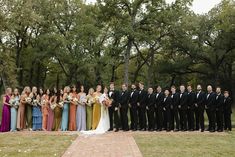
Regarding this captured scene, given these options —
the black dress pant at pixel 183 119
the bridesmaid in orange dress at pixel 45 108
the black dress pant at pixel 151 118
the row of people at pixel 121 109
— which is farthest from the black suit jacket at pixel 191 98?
the bridesmaid in orange dress at pixel 45 108

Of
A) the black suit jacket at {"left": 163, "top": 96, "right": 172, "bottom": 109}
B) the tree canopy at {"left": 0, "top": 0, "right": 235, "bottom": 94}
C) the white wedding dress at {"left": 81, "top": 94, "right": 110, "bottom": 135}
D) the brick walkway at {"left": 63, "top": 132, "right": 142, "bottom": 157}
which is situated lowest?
the brick walkway at {"left": 63, "top": 132, "right": 142, "bottom": 157}

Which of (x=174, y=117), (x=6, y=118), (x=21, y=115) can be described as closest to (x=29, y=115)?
(x=21, y=115)

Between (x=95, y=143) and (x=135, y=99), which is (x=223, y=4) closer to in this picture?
(x=135, y=99)

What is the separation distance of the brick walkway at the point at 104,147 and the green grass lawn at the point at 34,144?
13.2 inches

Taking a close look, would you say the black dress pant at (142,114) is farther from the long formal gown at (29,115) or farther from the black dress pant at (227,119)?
the long formal gown at (29,115)

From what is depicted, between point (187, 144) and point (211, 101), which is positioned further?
point (211, 101)

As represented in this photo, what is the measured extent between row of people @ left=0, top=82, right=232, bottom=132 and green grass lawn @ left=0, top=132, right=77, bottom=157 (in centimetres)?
232

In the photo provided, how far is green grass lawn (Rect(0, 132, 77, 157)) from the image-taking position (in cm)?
1262

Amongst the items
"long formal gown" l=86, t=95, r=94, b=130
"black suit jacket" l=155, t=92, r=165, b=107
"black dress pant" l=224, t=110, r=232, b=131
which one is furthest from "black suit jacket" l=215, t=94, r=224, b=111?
"long formal gown" l=86, t=95, r=94, b=130

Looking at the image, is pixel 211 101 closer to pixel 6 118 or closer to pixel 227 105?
pixel 227 105

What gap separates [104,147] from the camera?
14.0m

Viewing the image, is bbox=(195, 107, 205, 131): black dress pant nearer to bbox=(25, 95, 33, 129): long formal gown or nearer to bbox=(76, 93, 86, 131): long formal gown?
bbox=(76, 93, 86, 131): long formal gown

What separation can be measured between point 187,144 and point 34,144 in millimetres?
4965

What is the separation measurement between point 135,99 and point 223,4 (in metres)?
27.9
